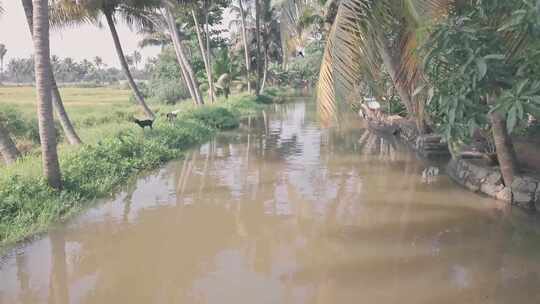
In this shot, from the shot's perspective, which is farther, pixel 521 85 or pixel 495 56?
pixel 495 56

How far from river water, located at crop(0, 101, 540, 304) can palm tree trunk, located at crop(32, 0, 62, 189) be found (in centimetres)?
101

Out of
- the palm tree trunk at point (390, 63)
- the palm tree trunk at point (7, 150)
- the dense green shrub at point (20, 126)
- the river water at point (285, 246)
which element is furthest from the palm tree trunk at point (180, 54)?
the river water at point (285, 246)

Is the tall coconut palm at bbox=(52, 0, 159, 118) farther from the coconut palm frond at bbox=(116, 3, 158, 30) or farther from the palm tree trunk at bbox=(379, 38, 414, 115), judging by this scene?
the palm tree trunk at bbox=(379, 38, 414, 115)

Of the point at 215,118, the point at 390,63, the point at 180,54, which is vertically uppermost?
the point at 180,54

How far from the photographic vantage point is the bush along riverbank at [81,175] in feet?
22.9

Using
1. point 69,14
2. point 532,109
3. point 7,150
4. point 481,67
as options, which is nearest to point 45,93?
point 7,150

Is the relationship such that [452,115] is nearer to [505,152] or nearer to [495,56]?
[495,56]

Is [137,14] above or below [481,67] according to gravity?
above

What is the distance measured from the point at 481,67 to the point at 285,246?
11.0ft

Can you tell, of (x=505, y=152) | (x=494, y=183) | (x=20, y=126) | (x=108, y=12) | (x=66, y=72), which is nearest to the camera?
(x=505, y=152)

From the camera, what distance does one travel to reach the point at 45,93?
7.97 m

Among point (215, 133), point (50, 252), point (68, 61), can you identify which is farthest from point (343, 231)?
point (68, 61)

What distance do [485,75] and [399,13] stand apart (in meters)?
3.68

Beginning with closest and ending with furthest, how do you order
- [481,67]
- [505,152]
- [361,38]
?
[481,67] < [505,152] < [361,38]
